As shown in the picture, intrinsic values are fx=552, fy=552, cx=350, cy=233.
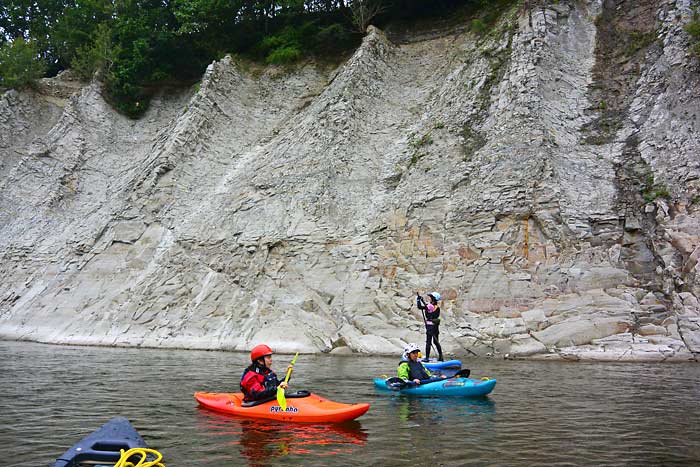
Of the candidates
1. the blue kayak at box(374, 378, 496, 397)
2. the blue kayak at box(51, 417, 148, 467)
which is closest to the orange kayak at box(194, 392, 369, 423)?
the blue kayak at box(374, 378, 496, 397)

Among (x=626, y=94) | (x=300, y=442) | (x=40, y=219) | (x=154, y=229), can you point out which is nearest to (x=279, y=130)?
(x=154, y=229)

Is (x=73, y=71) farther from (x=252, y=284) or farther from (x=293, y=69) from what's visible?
(x=252, y=284)

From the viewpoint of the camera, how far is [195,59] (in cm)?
3334

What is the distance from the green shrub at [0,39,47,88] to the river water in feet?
84.0

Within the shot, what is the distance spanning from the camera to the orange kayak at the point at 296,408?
864cm

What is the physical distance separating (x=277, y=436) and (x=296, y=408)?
949 mm

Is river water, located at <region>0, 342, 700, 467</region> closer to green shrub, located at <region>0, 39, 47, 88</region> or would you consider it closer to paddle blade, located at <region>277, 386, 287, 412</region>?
paddle blade, located at <region>277, 386, 287, 412</region>

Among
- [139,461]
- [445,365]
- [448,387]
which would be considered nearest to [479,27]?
[445,365]

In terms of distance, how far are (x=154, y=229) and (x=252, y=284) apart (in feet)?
21.8

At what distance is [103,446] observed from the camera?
6.12 metres

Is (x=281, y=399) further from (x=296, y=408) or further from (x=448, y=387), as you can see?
(x=448, y=387)

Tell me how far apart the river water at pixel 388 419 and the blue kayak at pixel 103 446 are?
0.57 m

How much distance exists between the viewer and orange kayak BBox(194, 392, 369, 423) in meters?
8.64

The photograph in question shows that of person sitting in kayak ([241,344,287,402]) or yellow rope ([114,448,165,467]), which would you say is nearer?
yellow rope ([114,448,165,467])
